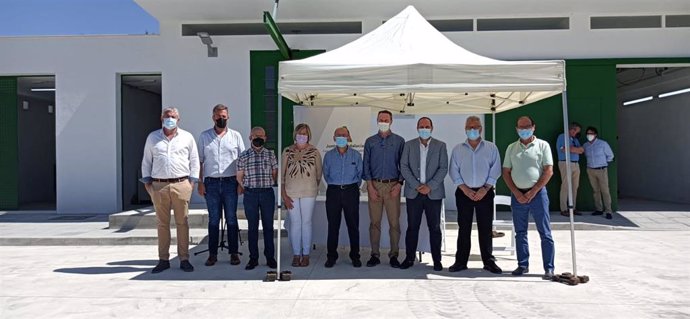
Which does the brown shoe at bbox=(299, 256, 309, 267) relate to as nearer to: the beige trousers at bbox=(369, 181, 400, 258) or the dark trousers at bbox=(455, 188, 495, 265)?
the beige trousers at bbox=(369, 181, 400, 258)

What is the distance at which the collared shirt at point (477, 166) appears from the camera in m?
5.90

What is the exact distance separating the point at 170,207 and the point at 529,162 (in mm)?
4140

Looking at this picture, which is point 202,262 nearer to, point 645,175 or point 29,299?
point 29,299

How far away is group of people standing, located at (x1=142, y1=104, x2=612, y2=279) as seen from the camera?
5.89 metres

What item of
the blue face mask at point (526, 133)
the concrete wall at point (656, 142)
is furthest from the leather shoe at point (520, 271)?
the concrete wall at point (656, 142)

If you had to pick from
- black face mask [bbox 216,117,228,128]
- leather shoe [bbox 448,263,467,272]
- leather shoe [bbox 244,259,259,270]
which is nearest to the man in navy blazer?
leather shoe [bbox 448,263,467,272]

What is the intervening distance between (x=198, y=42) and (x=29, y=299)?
7.08 meters

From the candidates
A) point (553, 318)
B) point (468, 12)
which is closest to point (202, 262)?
point (553, 318)

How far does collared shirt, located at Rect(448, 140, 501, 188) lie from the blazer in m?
0.16

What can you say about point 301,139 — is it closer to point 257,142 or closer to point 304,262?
point 257,142

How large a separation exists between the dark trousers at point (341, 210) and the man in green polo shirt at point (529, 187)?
5.98 ft

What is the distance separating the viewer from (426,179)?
606cm

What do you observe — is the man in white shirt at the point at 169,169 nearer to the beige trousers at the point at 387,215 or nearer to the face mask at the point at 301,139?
the face mask at the point at 301,139

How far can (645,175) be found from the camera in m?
15.0
